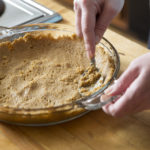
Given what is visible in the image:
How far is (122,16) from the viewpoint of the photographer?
7.27 feet

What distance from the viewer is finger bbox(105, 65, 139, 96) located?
72 centimetres

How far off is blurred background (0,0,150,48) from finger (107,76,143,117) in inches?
28.5

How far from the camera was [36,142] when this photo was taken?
0.80m

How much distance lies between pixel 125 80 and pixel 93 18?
29 cm

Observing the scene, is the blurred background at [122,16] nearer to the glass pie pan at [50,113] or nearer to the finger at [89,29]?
the finger at [89,29]

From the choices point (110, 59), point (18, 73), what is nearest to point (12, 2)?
point (18, 73)

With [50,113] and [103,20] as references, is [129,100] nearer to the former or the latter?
[50,113]

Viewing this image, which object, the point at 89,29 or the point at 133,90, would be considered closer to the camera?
the point at 133,90

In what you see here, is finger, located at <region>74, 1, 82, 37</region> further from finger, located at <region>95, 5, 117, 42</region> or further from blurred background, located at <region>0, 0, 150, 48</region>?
blurred background, located at <region>0, 0, 150, 48</region>

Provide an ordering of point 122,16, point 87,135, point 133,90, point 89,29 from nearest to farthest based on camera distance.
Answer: point 133,90, point 87,135, point 89,29, point 122,16

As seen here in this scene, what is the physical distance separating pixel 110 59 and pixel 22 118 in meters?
0.38

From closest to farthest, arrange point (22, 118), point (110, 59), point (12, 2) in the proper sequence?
1. point (22, 118)
2. point (110, 59)
3. point (12, 2)

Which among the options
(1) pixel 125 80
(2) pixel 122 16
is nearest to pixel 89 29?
(1) pixel 125 80

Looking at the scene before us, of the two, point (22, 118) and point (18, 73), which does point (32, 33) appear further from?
point (22, 118)
